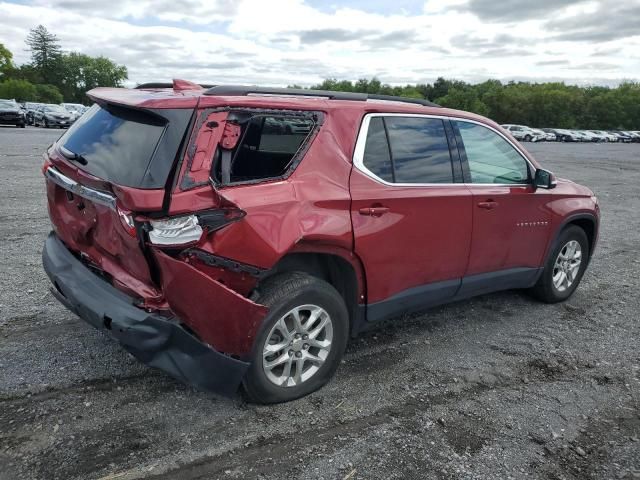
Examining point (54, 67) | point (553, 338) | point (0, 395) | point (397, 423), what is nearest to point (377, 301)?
point (397, 423)

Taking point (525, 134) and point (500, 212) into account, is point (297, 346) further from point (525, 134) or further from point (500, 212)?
point (525, 134)

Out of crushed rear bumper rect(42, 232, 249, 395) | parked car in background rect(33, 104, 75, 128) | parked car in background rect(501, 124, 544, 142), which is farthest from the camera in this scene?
parked car in background rect(501, 124, 544, 142)

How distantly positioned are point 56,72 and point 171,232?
421ft

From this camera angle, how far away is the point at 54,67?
115m

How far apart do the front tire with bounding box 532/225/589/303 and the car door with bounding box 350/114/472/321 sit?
142cm

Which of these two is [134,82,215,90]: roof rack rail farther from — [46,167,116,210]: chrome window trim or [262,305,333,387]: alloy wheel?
[262,305,333,387]: alloy wheel

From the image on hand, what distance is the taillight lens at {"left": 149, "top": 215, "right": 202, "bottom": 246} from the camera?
282 centimetres

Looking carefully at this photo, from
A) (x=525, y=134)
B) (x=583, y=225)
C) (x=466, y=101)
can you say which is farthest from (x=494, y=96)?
(x=583, y=225)

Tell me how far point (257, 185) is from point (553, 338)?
3.00 metres

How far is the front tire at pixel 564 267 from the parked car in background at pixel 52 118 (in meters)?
32.8

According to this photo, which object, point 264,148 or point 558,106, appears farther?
point 558,106

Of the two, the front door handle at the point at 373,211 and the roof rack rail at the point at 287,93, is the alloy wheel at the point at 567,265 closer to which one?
the roof rack rail at the point at 287,93

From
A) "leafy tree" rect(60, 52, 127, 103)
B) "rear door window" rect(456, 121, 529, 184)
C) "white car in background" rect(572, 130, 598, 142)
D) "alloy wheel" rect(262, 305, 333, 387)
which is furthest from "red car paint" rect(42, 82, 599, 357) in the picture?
"leafy tree" rect(60, 52, 127, 103)

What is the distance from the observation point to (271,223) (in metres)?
3.04
